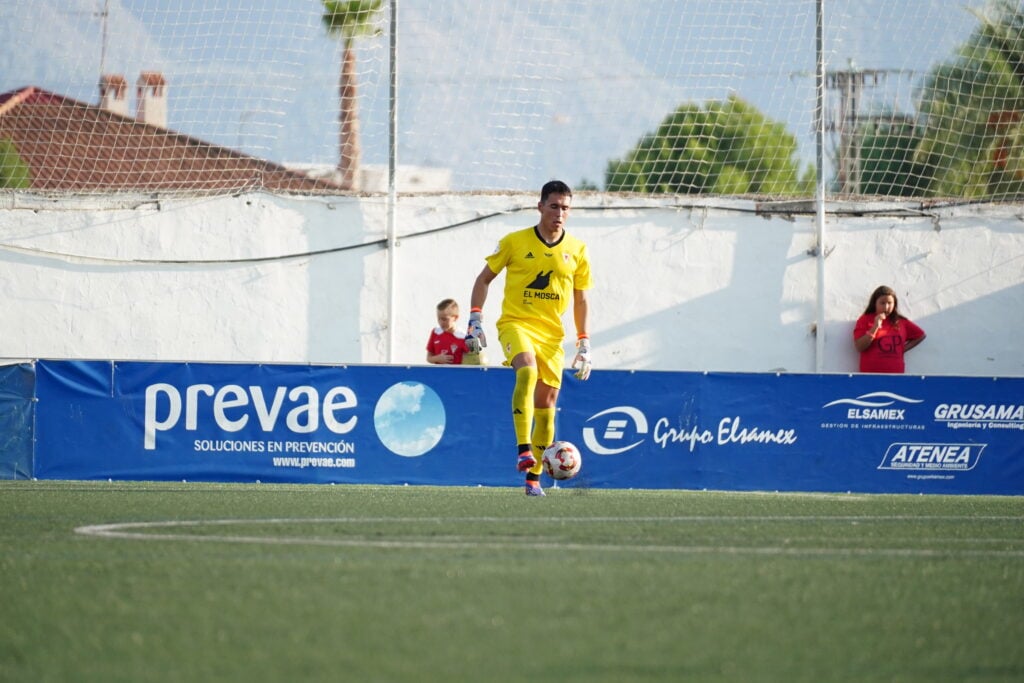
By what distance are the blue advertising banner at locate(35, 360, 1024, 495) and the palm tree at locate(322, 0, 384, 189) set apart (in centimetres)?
466

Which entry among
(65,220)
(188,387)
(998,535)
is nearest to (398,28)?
(65,220)

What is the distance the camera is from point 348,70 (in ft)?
49.4

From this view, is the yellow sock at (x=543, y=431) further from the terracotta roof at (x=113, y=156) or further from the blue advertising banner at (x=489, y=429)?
the terracotta roof at (x=113, y=156)

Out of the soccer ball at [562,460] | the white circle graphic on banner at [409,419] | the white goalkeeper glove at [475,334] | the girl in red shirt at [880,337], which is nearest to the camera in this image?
the soccer ball at [562,460]

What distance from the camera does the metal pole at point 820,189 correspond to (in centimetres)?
1498

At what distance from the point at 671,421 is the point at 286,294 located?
5524 mm

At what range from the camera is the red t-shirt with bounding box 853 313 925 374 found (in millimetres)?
14445

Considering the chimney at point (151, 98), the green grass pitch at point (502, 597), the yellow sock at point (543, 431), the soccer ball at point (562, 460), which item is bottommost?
the green grass pitch at point (502, 597)

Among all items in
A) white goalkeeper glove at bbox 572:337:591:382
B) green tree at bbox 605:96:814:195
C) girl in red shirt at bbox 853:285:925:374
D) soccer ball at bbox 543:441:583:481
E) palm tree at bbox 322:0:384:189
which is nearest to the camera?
soccer ball at bbox 543:441:583:481

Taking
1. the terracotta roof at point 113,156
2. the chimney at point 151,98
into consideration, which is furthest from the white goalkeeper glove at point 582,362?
the chimney at point 151,98

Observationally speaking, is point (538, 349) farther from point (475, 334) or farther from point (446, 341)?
point (446, 341)

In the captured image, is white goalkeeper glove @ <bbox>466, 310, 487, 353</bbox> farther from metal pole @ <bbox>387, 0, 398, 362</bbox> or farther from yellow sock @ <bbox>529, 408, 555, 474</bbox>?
metal pole @ <bbox>387, 0, 398, 362</bbox>

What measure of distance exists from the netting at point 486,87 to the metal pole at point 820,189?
0.07 meters

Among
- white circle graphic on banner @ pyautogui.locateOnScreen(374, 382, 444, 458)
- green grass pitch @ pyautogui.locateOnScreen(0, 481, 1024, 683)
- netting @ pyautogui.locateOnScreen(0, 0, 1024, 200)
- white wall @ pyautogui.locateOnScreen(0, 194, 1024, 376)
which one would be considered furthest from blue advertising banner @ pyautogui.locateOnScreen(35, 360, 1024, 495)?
netting @ pyautogui.locateOnScreen(0, 0, 1024, 200)
